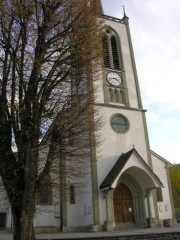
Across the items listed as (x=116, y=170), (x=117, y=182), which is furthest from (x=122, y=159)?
(x=117, y=182)

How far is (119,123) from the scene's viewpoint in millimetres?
23500

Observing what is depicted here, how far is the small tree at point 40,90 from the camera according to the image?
11266 millimetres

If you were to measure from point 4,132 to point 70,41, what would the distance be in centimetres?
477

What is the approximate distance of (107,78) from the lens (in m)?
24.9

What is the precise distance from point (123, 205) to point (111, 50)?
13320mm

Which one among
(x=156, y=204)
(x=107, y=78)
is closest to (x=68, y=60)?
(x=107, y=78)

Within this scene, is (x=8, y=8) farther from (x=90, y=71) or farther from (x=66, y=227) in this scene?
(x=66, y=227)

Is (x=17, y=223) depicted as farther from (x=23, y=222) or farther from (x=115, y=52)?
(x=115, y=52)

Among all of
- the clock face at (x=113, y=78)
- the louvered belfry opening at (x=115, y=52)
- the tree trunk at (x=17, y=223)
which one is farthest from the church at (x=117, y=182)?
the tree trunk at (x=17, y=223)

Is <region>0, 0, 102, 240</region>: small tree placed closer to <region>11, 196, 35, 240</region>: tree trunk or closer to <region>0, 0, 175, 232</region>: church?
<region>11, 196, 35, 240</region>: tree trunk

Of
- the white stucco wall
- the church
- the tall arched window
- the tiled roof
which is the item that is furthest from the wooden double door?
the tall arched window

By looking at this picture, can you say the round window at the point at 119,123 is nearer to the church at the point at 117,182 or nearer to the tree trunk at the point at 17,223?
the church at the point at 117,182

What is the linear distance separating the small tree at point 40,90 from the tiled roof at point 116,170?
21.3 feet

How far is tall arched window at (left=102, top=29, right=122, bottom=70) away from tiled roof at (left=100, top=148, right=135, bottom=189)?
8.35 meters
